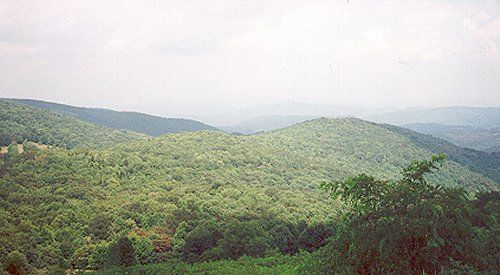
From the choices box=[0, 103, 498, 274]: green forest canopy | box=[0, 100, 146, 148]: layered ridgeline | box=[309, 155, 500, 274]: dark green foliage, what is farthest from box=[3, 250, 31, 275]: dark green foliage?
box=[0, 100, 146, 148]: layered ridgeline

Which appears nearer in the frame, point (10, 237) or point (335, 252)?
point (335, 252)

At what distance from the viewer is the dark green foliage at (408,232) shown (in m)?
10.1

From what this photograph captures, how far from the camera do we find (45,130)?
101250 millimetres

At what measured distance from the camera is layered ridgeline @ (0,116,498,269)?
4700 centimetres

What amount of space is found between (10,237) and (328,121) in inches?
5990

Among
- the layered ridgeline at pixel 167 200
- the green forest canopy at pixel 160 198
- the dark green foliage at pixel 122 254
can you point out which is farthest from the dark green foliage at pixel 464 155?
the dark green foliage at pixel 122 254

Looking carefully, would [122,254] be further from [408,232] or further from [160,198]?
[408,232]

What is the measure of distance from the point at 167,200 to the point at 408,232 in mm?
61718

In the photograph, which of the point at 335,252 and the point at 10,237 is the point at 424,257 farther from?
the point at 10,237

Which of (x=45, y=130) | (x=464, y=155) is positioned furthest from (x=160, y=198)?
(x=464, y=155)

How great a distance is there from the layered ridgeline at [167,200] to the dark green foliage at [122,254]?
211cm

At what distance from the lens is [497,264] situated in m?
10.2

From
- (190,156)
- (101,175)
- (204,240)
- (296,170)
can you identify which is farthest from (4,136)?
(296,170)

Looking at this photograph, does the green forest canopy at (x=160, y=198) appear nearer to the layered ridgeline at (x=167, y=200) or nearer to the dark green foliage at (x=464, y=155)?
the layered ridgeline at (x=167, y=200)
